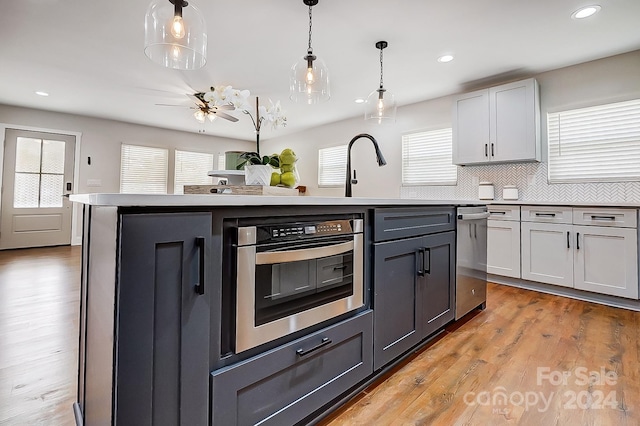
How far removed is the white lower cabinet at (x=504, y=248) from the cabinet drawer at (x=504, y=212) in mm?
47

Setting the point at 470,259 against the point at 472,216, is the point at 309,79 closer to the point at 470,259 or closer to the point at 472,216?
the point at 472,216

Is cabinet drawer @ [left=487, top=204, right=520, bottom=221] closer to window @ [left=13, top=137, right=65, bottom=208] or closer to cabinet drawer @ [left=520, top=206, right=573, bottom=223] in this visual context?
cabinet drawer @ [left=520, top=206, right=573, bottom=223]

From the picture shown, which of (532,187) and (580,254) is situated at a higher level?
(532,187)

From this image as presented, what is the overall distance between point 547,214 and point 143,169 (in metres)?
7.15

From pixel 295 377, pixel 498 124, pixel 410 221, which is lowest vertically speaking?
pixel 295 377

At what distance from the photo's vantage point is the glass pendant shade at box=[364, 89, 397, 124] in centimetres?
316

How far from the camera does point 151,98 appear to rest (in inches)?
194

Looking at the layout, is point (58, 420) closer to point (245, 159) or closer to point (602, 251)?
point (245, 159)

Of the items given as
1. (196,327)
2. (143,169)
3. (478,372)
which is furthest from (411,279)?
(143,169)

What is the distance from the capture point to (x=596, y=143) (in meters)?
3.46

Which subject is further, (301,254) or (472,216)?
(472,216)

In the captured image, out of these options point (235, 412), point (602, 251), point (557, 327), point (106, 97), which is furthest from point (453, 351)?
point (106, 97)

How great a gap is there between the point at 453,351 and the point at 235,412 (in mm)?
1480

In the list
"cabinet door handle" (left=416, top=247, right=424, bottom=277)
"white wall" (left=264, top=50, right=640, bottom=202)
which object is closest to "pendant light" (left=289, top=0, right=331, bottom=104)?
"cabinet door handle" (left=416, top=247, right=424, bottom=277)
